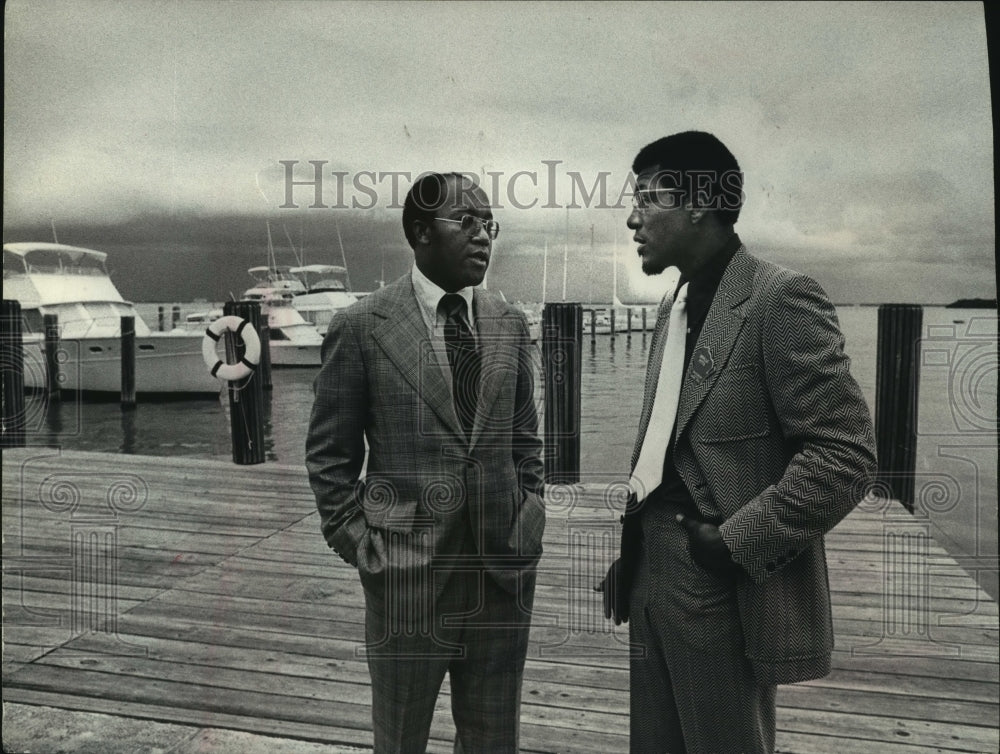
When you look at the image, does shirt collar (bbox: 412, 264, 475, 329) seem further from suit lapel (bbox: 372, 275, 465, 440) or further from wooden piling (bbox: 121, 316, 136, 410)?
wooden piling (bbox: 121, 316, 136, 410)

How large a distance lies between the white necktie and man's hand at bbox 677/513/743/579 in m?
0.11

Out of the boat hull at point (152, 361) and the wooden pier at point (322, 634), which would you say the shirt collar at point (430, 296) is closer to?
the wooden pier at point (322, 634)

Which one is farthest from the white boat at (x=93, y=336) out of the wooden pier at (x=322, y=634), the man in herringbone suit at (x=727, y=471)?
the man in herringbone suit at (x=727, y=471)

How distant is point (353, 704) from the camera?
2500 millimetres

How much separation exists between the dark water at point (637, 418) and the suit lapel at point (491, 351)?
49cm

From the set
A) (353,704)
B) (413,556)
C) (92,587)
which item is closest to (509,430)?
(413,556)

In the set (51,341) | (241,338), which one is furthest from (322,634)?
(51,341)

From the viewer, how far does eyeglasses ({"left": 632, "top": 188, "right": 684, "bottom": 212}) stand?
4.72 ft

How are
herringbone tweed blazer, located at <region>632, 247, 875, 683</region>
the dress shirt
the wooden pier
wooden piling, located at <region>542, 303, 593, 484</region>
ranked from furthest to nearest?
1. wooden piling, located at <region>542, 303, 593, 484</region>
2. the wooden pier
3. the dress shirt
4. herringbone tweed blazer, located at <region>632, 247, 875, 683</region>

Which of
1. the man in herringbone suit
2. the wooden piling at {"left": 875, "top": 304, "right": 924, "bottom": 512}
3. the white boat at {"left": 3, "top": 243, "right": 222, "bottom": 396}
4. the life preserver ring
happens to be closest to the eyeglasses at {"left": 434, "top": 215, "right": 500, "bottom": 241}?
the man in herringbone suit

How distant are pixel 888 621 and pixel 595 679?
4.11 feet

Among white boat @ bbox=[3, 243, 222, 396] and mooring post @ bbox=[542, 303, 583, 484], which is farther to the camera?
white boat @ bbox=[3, 243, 222, 396]

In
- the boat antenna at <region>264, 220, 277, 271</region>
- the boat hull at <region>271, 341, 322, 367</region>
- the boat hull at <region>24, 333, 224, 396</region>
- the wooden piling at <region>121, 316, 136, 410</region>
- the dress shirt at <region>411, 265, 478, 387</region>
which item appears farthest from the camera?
the boat hull at <region>24, 333, 224, 396</region>

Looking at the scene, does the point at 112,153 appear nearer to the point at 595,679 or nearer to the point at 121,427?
the point at 595,679
